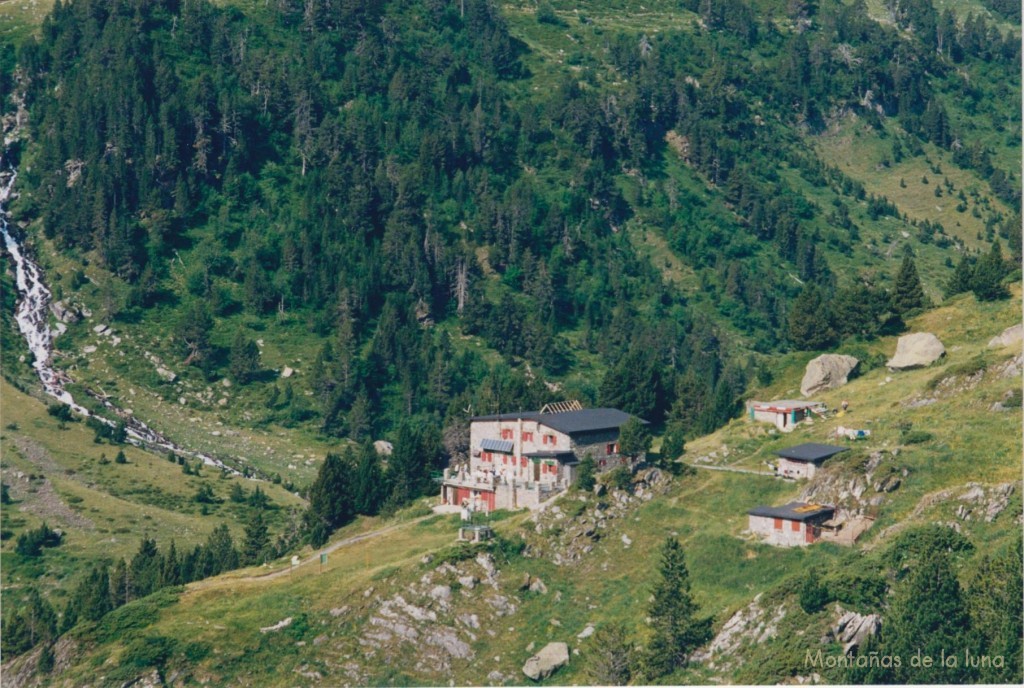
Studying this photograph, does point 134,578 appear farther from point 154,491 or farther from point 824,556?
point 824,556

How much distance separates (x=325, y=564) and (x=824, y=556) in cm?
4474

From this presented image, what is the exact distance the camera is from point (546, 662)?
110 metres

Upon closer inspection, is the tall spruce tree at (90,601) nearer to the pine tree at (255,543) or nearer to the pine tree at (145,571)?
the pine tree at (145,571)

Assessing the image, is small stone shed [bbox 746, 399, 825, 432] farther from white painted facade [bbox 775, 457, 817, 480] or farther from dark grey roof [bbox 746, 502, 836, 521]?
dark grey roof [bbox 746, 502, 836, 521]

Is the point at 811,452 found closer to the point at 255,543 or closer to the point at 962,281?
the point at 255,543

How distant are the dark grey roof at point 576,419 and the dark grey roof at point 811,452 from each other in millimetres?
15487

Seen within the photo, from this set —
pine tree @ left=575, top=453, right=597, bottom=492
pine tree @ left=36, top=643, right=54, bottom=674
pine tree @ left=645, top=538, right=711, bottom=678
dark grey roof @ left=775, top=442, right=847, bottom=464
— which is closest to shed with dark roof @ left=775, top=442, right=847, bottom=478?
dark grey roof @ left=775, top=442, right=847, bottom=464

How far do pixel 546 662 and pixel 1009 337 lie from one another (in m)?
58.7

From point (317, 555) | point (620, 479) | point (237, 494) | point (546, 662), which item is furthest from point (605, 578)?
point (237, 494)

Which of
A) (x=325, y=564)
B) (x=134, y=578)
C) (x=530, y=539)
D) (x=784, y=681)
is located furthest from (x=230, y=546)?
(x=784, y=681)

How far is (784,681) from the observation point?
316 feet

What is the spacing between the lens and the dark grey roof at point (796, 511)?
11300cm

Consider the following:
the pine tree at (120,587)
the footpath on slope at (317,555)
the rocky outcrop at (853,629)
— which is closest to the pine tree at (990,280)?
the footpath on slope at (317,555)

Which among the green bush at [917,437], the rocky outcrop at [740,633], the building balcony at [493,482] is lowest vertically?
the rocky outcrop at [740,633]
